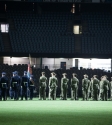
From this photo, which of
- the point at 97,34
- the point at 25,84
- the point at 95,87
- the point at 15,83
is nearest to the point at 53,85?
the point at 25,84

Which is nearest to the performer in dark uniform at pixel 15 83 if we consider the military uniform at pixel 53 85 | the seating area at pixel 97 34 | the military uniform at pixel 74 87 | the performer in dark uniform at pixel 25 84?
the performer in dark uniform at pixel 25 84

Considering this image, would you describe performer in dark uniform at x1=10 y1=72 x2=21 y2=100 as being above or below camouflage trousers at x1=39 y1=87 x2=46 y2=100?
above

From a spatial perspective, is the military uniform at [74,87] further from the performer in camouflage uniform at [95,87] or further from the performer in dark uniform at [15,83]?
the performer in dark uniform at [15,83]

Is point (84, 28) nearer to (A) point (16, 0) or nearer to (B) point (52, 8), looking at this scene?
(B) point (52, 8)

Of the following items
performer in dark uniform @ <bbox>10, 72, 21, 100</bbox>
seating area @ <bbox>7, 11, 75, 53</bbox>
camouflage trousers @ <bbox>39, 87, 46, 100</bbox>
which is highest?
seating area @ <bbox>7, 11, 75, 53</bbox>

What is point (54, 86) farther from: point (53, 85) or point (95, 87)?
point (95, 87)

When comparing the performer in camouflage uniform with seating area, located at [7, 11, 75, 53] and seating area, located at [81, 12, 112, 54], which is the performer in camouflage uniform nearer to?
seating area, located at [7, 11, 75, 53]

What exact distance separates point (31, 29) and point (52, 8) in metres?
4.29

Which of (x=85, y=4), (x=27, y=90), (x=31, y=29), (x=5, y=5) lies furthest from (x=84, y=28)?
(x=27, y=90)

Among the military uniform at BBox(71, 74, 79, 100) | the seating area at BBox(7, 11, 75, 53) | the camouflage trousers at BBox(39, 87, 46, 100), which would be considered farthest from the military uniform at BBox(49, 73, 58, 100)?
the seating area at BBox(7, 11, 75, 53)

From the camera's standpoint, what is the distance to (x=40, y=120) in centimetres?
1675

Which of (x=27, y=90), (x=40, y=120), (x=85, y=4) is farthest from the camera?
(x=85, y=4)

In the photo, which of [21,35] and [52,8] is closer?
[21,35]

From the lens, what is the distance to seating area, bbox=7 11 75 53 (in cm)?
4869
